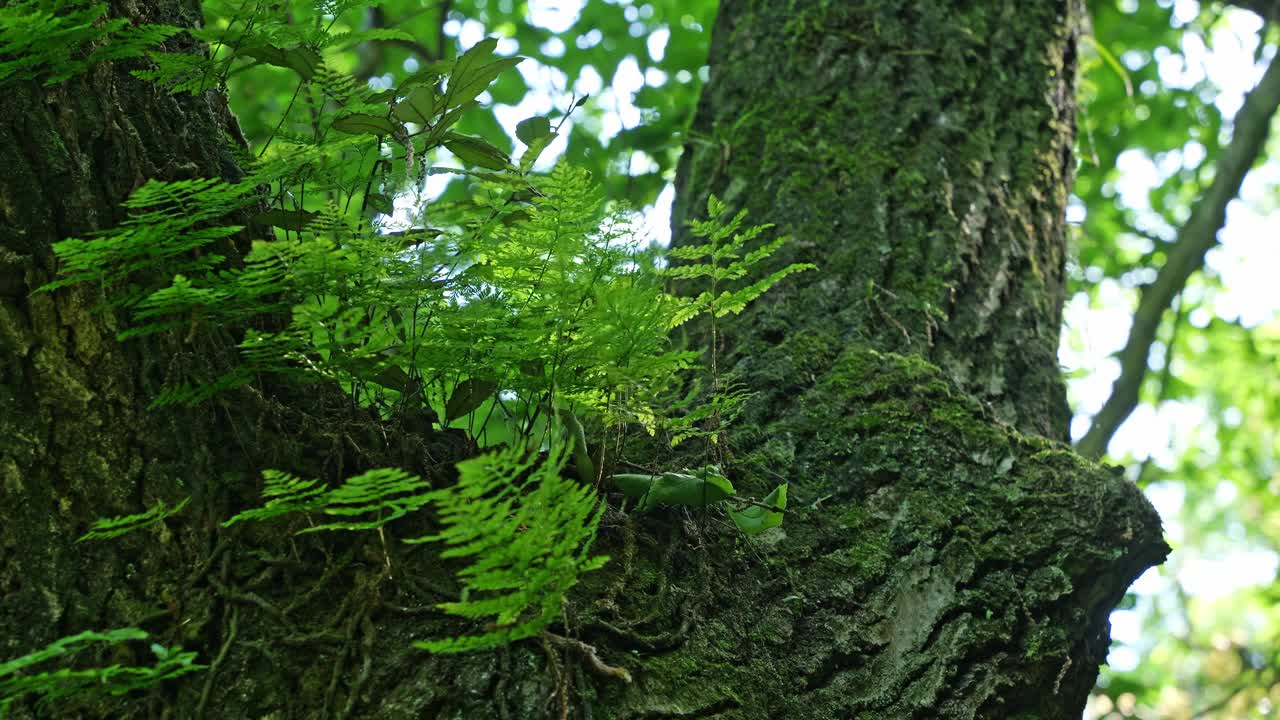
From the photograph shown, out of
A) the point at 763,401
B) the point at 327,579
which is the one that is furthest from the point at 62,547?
the point at 763,401

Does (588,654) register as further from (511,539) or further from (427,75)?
(427,75)

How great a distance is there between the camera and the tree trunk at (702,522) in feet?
4.22

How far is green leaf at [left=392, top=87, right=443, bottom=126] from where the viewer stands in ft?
4.93

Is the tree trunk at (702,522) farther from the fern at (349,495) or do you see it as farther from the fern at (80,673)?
the fern at (349,495)

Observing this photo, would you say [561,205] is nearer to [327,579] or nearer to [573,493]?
[573,493]

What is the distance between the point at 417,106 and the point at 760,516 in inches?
34.3

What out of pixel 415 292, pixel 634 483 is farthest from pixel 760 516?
pixel 415 292

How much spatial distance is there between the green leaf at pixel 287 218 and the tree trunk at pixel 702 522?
0.38ft

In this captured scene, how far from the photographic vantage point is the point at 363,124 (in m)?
1.50

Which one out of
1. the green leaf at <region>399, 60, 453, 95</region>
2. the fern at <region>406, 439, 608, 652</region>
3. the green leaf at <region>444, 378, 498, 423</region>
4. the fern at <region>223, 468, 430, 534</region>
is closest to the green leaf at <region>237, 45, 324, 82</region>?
the green leaf at <region>399, 60, 453, 95</region>

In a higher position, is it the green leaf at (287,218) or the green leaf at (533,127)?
the green leaf at (533,127)

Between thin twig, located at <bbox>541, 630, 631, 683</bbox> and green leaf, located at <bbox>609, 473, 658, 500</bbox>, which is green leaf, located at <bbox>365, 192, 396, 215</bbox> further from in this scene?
thin twig, located at <bbox>541, 630, 631, 683</bbox>

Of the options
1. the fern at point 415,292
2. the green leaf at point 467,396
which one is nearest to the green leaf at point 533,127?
the fern at point 415,292

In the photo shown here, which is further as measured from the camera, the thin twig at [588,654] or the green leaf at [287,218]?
the green leaf at [287,218]
